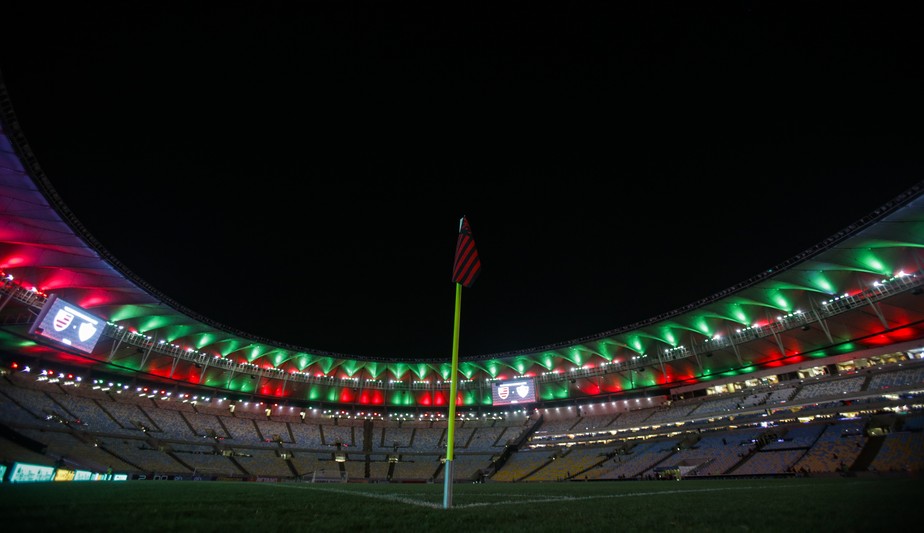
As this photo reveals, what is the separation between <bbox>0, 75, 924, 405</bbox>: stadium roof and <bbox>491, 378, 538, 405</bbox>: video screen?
18.1 ft

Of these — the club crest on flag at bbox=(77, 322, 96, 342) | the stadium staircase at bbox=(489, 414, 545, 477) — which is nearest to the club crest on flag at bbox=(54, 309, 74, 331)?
the club crest on flag at bbox=(77, 322, 96, 342)

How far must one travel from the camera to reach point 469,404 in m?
63.9

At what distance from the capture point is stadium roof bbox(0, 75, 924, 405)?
26.1 metres

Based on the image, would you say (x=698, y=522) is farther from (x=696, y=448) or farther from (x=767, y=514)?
(x=696, y=448)

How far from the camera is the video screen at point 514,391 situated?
165 ft

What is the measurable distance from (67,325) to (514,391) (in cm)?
4548

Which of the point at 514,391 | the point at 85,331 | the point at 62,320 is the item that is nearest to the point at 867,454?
the point at 514,391

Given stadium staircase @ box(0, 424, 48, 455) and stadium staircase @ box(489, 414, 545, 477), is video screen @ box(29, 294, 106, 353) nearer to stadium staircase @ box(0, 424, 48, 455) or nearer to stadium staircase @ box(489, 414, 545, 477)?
stadium staircase @ box(0, 424, 48, 455)

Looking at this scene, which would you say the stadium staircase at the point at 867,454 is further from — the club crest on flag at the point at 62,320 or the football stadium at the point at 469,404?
the club crest on flag at the point at 62,320

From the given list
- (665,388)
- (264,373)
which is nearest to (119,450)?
(264,373)

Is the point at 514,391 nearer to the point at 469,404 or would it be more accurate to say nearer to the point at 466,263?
the point at 469,404

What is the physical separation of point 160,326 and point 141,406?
12009 mm

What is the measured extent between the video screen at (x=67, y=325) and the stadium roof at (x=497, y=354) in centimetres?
236

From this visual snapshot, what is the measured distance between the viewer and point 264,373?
179ft
